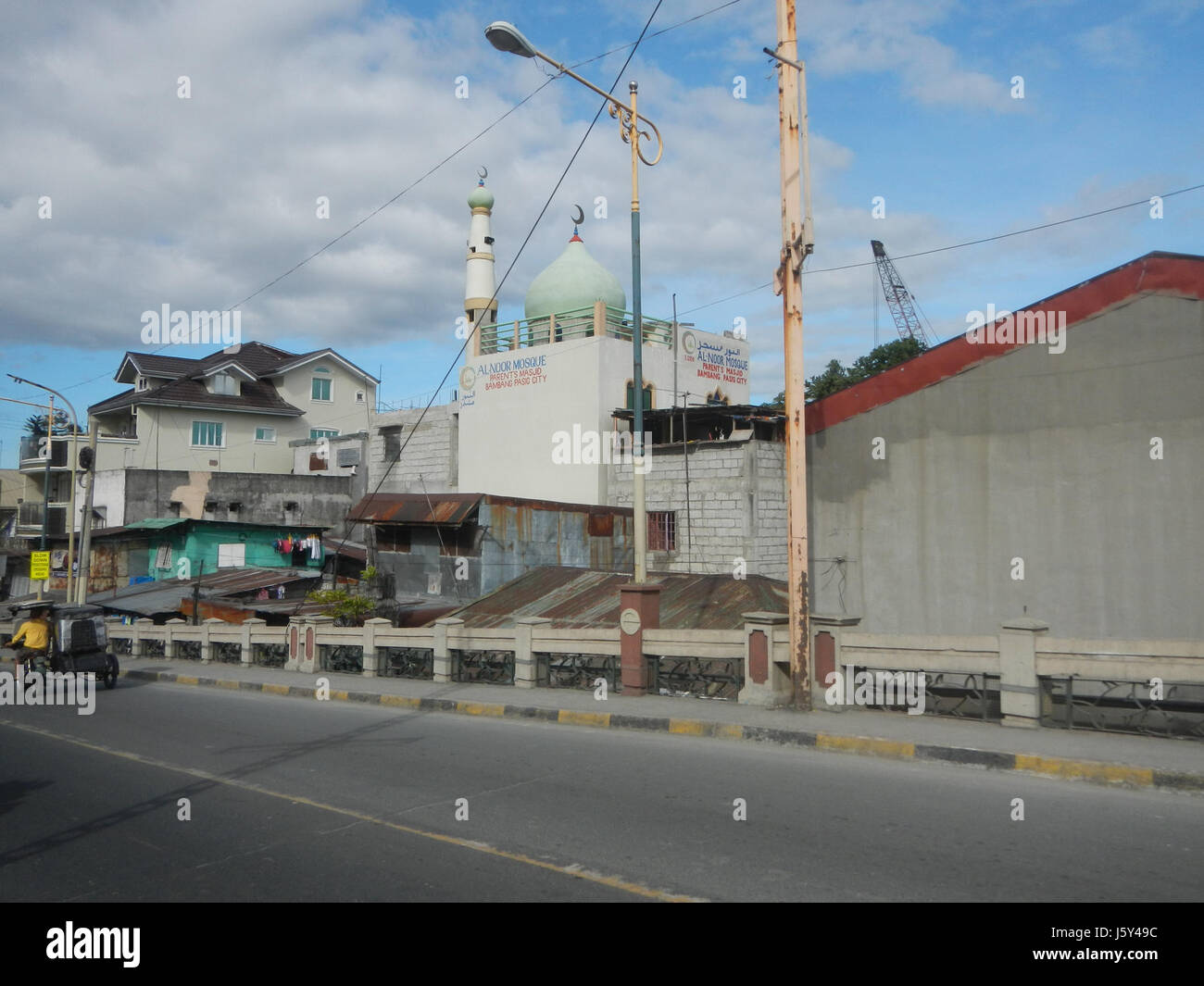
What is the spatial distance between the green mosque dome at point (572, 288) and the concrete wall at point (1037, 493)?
18845mm

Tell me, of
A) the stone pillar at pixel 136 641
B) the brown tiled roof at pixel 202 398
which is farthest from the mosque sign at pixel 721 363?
the brown tiled roof at pixel 202 398

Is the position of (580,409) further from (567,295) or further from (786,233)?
(786,233)

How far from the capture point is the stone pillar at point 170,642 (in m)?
25.4

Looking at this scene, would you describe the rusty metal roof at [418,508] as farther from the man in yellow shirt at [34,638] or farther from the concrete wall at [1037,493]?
the concrete wall at [1037,493]

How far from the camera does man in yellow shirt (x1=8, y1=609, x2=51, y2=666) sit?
16178 mm

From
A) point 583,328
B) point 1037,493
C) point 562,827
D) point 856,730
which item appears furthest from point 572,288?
point 562,827

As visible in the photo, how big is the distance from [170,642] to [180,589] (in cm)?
662

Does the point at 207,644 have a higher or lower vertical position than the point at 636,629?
lower

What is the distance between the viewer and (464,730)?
1275 centimetres

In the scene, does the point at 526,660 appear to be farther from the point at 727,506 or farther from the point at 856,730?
the point at 727,506

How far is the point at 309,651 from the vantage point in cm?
2062

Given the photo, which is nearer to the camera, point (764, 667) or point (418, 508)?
point (764, 667)
